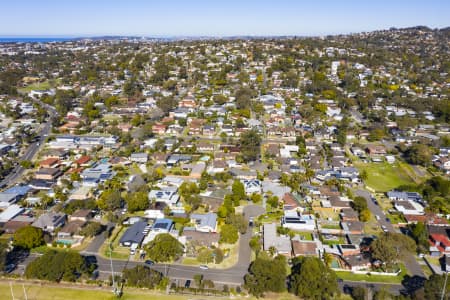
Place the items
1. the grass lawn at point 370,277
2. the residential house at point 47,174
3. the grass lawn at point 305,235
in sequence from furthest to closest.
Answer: the residential house at point 47,174 < the grass lawn at point 305,235 < the grass lawn at point 370,277

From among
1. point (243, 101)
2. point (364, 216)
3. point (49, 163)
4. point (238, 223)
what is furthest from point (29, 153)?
point (364, 216)

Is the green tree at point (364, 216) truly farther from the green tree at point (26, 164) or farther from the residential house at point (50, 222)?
the green tree at point (26, 164)

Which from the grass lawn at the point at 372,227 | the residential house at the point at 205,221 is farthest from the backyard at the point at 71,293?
the grass lawn at the point at 372,227

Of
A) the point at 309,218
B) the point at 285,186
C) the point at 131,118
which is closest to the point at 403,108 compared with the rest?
the point at 285,186

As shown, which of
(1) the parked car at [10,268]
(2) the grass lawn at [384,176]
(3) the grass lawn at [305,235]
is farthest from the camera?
(2) the grass lawn at [384,176]

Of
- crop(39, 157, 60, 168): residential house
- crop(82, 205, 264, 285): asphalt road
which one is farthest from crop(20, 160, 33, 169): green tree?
crop(82, 205, 264, 285): asphalt road

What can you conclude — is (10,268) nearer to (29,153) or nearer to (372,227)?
(29,153)
